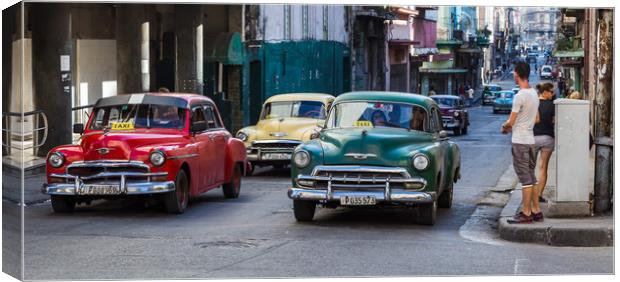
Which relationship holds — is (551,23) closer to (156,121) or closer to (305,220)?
(305,220)

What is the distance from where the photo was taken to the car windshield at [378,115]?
1563cm

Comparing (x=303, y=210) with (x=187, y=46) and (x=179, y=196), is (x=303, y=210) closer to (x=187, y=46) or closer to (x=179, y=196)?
(x=179, y=196)

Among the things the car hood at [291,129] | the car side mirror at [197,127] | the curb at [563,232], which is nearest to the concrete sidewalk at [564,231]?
the curb at [563,232]

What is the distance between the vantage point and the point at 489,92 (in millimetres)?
15484

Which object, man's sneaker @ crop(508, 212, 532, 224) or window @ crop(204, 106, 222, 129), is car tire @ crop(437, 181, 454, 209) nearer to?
man's sneaker @ crop(508, 212, 532, 224)

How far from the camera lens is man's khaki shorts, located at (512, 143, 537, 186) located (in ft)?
46.4

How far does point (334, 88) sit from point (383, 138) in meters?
0.64

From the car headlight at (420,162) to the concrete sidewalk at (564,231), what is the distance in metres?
0.83

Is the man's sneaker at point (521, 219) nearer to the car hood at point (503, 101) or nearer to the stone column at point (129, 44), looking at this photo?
the car hood at point (503, 101)

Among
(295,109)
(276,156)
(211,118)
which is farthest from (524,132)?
(276,156)

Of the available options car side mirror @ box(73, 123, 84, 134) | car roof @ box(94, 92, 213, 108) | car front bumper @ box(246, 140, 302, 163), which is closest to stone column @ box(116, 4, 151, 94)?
car roof @ box(94, 92, 213, 108)

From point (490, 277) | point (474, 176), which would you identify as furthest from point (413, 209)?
point (490, 277)

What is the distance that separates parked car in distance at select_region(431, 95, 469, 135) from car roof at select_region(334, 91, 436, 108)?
6.1 inches

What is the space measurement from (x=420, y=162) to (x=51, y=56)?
4026 mm
